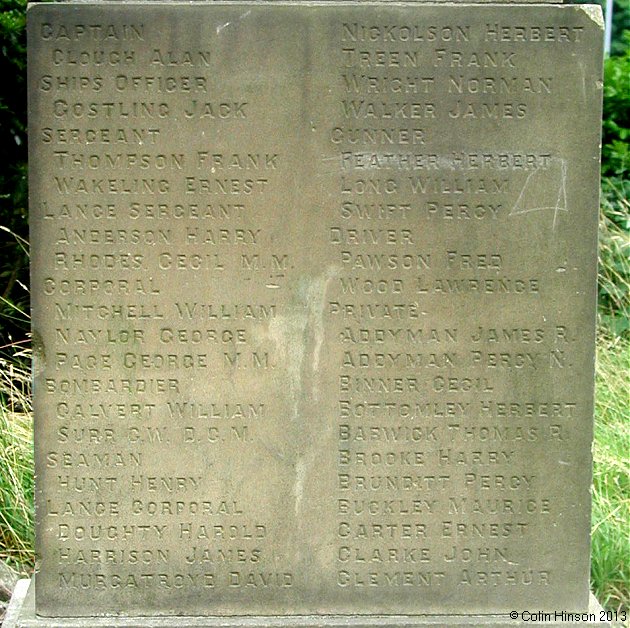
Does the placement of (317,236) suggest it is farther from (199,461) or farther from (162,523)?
(162,523)

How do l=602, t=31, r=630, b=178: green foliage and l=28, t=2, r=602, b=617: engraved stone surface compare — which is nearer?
l=28, t=2, r=602, b=617: engraved stone surface

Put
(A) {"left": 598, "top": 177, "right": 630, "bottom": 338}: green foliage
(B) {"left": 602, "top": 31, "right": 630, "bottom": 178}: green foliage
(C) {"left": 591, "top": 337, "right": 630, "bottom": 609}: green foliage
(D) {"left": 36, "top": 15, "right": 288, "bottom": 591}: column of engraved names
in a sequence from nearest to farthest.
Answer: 1. (D) {"left": 36, "top": 15, "right": 288, "bottom": 591}: column of engraved names
2. (C) {"left": 591, "top": 337, "right": 630, "bottom": 609}: green foliage
3. (A) {"left": 598, "top": 177, "right": 630, "bottom": 338}: green foliage
4. (B) {"left": 602, "top": 31, "right": 630, "bottom": 178}: green foliage

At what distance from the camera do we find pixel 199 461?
3.86 metres

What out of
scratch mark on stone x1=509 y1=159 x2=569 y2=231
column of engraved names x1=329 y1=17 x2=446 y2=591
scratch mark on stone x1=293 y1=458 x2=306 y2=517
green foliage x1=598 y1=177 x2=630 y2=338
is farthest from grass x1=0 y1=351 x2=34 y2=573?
green foliage x1=598 y1=177 x2=630 y2=338

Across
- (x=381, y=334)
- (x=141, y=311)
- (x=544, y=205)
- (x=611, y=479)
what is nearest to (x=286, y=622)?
(x=381, y=334)

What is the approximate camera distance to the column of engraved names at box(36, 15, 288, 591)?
147 inches

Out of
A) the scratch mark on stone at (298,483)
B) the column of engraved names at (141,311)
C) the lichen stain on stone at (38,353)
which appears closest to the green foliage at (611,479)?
the scratch mark on stone at (298,483)

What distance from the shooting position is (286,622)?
12.6 feet

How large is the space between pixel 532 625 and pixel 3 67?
16.4 ft

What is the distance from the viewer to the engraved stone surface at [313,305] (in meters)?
3.75

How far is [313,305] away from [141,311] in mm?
624

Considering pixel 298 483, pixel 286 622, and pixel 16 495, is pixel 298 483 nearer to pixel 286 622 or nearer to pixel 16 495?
pixel 286 622

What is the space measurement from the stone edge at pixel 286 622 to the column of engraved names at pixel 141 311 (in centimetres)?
13

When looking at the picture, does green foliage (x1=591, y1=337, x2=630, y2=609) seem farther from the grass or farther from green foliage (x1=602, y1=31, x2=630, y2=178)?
the grass
